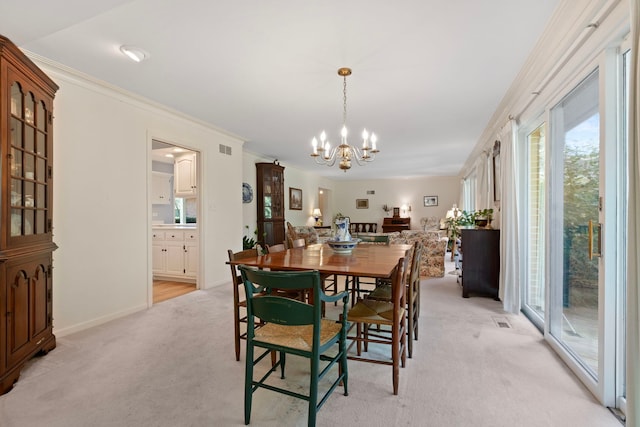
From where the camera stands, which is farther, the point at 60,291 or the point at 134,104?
the point at 134,104

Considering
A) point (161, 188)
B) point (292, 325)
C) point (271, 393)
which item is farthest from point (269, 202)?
point (292, 325)

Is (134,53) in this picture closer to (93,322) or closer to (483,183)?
(93,322)

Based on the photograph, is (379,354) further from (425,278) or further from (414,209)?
(414,209)

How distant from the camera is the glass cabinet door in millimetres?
2094

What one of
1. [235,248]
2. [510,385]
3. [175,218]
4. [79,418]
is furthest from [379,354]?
[175,218]

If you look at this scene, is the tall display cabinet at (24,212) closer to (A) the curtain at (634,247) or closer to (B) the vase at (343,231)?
(B) the vase at (343,231)

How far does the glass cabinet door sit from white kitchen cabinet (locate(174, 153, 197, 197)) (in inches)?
120

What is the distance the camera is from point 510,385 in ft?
6.48

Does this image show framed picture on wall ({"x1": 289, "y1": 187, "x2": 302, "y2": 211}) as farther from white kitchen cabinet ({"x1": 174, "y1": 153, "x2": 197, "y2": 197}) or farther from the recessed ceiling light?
the recessed ceiling light

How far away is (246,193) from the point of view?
625 centimetres

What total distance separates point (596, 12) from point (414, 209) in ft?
32.0

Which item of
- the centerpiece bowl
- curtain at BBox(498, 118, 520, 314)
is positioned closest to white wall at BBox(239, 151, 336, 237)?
the centerpiece bowl

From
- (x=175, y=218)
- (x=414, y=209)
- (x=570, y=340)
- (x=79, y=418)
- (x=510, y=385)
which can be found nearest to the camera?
(x=79, y=418)

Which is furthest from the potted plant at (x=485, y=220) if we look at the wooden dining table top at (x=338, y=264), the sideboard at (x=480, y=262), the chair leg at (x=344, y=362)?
the chair leg at (x=344, y=362)
